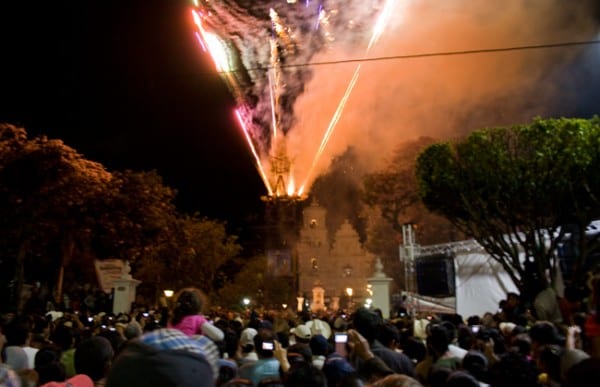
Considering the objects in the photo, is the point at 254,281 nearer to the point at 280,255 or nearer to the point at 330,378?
the point at 280,255

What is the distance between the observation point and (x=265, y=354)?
218 inches

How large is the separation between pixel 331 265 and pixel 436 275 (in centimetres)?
4280

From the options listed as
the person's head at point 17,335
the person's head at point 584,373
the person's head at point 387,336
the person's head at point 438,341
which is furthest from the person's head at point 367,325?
the person's head at point 17,335

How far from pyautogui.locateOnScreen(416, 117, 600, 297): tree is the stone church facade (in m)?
40.8

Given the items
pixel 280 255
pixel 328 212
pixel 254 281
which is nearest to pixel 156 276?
pixel 254 281

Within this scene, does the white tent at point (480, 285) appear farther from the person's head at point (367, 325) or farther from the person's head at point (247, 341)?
the person's head at point (367, 325)

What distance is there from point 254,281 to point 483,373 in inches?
1919

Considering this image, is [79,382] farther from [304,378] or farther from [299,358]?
[299,358]

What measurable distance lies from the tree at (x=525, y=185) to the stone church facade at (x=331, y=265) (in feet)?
134

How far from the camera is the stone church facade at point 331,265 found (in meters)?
62.3

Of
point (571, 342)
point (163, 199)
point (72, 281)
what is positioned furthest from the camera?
point (72, 281)

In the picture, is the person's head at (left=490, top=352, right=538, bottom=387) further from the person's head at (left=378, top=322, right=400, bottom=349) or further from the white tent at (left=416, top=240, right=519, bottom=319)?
the white tent at (left=416, top=240, right=519, bottom=319)

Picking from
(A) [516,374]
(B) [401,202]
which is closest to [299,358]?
(A) [516,374]

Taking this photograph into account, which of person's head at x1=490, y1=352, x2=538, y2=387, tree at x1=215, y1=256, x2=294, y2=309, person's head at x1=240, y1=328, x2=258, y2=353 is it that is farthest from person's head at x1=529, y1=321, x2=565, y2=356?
tree at x1=215, y1=256, x2=294, y2=309
